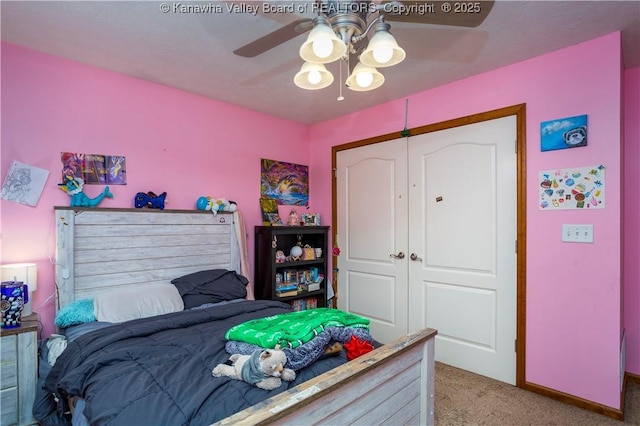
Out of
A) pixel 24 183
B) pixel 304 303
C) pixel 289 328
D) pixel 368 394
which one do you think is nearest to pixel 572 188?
pixel 368 394

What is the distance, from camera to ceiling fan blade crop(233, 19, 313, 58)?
1.38 meters

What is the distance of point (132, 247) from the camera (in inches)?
104

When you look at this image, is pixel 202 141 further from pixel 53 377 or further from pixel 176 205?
pixel 53 377

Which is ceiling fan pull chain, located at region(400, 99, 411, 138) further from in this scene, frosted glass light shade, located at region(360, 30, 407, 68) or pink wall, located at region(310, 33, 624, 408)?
frosted glass light shade, located at region(360, 30, 407, 68)

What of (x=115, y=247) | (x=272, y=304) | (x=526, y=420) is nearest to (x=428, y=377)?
(x=526, y=420)

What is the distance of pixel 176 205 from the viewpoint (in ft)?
9.89

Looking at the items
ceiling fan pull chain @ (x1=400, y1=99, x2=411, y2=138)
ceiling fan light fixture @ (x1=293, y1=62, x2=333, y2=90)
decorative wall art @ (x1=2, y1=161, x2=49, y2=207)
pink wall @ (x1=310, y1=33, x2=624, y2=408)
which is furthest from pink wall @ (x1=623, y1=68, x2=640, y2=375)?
decorative wall art @ (x1=2, y1=161, x2=49, y2=207)

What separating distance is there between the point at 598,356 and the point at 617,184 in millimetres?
1110

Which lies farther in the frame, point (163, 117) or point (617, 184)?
point (163, 117)

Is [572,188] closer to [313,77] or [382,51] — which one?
[382,51]

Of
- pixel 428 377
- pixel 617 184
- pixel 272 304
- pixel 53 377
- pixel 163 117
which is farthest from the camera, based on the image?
pixel 163 117

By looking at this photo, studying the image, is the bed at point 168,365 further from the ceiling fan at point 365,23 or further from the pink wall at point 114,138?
the ceiling fan at point 365,23

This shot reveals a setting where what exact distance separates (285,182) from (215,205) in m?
1.00

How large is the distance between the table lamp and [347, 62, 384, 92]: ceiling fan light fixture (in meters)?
2.25
